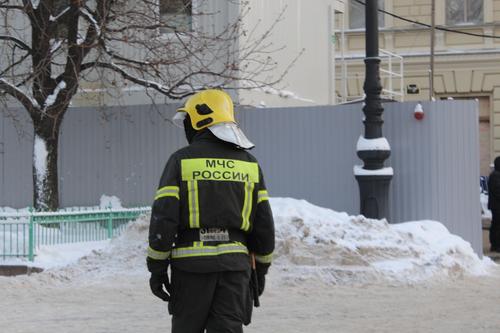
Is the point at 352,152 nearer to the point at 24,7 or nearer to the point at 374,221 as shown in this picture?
the point at 374,221

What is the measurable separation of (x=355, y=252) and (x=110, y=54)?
5.11 m

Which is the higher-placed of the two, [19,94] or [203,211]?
[19,94]

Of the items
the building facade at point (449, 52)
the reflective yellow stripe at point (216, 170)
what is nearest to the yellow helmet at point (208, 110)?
the reflective yellow stripe at point (216, 170)

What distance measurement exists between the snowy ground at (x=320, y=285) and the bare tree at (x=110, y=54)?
271 centimetres

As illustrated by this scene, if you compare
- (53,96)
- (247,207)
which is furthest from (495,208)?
(247,207)

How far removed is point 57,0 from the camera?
1631 centimetres

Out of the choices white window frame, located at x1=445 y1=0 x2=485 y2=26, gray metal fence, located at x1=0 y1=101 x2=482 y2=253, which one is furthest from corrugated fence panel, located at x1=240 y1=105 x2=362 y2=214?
white window frame, located at x1=445 y1=0 x2=485 y2=26

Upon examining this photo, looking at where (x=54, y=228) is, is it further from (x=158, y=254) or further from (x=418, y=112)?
(x=158, y=254)

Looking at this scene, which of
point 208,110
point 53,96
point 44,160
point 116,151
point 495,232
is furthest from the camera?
point 495,232

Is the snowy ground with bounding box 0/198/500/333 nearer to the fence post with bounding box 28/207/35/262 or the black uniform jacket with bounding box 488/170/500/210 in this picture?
the fence post with bounding box 28/207/35/262

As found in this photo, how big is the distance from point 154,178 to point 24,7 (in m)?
3.67

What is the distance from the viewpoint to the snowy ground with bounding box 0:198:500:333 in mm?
9594

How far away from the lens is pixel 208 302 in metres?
5.45

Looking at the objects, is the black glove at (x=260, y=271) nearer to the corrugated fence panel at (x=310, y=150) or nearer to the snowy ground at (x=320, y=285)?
the snowy ground at (x=320, y=285)
